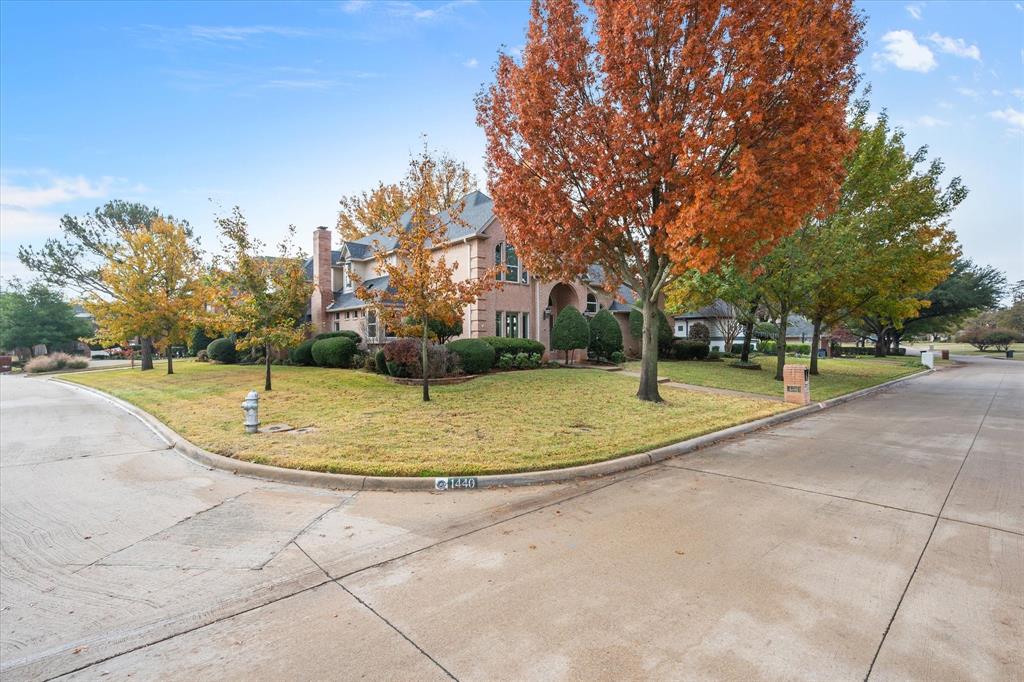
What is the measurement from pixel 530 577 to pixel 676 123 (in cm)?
951

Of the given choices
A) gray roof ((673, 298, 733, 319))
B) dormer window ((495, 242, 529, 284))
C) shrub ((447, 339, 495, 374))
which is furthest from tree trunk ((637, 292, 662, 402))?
gray roof ((673, 298, 733, 319))

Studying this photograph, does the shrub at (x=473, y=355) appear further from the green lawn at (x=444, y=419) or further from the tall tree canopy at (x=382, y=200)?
the tall tree canopy at (x=382, y=200)

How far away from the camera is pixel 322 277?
25.8m

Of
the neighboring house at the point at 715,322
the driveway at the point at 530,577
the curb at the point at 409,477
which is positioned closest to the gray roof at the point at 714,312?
the neighboring house at the point at 715,322

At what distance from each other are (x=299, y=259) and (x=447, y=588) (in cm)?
1548

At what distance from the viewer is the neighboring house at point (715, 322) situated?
111 ft

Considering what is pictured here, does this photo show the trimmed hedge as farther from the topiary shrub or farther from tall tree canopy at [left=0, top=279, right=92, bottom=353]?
tall tree canopy at [left=0, top=279, right=92, bottom=353]

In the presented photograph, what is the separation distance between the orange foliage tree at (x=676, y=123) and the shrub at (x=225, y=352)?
840 inches

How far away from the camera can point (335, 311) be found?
24.9m

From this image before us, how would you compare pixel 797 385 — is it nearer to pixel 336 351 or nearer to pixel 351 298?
pixel 336 351

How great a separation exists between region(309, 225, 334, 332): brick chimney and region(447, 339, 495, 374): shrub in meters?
11.6

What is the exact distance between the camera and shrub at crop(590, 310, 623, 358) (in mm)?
22656

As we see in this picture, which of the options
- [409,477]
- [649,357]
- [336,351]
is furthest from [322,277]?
[409,477]

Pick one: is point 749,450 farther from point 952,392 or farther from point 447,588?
point 952,392
